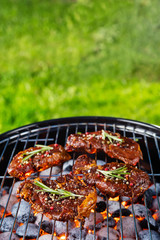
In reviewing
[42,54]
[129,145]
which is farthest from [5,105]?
[129,145]

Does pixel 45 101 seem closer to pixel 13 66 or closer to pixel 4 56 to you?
pixel 13 66

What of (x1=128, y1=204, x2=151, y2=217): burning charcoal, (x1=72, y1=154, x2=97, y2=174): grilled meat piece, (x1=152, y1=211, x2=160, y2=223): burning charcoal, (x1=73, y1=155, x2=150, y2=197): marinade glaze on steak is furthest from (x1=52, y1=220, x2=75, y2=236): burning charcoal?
(x1=152, y1=211, x2=160, y2=223): burning charcoal

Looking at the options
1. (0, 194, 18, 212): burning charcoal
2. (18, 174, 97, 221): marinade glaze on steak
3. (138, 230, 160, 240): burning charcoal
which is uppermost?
(0, 194, 18, 212): burning charcoal

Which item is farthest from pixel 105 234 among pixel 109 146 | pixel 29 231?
pixel 109 146

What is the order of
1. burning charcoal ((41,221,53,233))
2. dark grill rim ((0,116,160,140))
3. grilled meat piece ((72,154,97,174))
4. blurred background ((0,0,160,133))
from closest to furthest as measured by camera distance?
burning charcoal ((41,221,53,233))
grilled meat piece ((72,154,97,174))
dark grill rim ((0,116,160,140))
blurred background ((0,0,160,133))

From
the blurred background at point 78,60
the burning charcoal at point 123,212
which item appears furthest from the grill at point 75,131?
the blurred background at point 78,60

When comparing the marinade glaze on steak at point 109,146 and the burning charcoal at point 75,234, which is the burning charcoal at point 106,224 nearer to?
the burning charcoal at point 75,234

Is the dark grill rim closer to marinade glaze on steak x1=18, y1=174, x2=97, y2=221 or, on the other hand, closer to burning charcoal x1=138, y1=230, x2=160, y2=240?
marinade glaze on steak x1=18, y1=174, x2=97, y2=221
